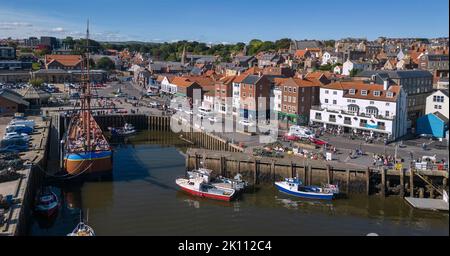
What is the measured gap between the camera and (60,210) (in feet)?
69.6

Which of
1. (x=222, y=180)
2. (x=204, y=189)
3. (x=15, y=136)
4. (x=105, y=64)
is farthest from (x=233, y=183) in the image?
(x=105, y=64)

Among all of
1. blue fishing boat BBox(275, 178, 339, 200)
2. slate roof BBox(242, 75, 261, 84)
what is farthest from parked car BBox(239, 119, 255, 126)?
blue fishing boat BBox(275, 178, 339, 200)

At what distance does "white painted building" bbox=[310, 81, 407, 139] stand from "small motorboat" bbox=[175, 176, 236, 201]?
1310 centimetres

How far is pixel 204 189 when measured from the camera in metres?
23.1

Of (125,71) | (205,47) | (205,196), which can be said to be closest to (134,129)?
(205,196)

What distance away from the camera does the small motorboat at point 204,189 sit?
2241 centimetres

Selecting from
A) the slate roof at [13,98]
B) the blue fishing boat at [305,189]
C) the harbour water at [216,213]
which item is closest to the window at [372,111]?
the harbour water at [216,213]

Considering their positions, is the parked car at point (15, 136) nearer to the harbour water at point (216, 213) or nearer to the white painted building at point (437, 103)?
the harbour water at point (216, 213)

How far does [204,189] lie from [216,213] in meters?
2.41

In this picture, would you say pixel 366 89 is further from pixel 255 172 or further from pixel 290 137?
pixel 255 172

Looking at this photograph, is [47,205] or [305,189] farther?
[305,189]

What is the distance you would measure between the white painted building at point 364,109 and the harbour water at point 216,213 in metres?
9.00

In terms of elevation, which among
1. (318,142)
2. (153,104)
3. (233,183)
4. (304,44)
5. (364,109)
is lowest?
(233,183)
